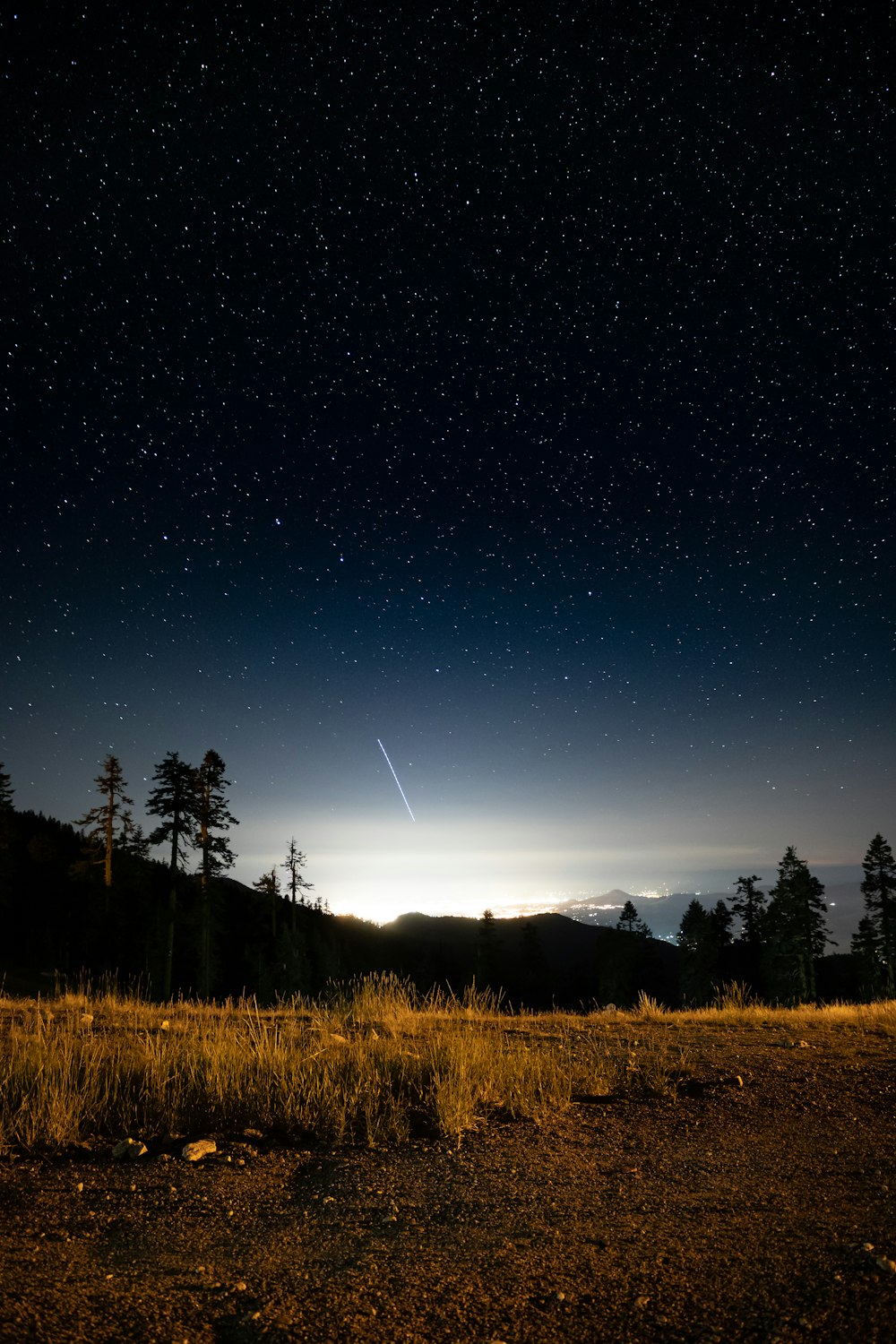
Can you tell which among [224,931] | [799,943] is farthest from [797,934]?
[224,931]

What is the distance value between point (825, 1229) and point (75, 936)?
2424 inches

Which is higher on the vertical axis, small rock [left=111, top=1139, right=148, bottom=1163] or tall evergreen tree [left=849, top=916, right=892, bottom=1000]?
small rock [left=111, top=1139, right=148, bottom=1163]

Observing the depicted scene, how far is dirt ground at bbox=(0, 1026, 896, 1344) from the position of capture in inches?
123

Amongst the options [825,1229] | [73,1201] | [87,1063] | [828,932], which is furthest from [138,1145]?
[828,932]

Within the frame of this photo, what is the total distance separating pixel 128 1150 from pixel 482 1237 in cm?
285

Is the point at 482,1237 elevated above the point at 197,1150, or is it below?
above

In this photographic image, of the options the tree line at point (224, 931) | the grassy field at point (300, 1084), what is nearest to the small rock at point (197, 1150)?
the grassy field at point (300, 1084)

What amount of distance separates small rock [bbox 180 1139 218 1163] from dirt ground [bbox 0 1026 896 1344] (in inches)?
3.5

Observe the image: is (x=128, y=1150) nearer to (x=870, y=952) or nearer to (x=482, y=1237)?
(x=482, y=1237)

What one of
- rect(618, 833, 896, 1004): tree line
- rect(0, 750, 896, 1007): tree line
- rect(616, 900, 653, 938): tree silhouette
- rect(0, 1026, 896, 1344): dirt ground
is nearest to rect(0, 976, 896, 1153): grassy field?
rect(0, 1026, 896, 1344): dirt ground

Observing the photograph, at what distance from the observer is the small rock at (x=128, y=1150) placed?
541cm

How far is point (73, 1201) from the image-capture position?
456 centimetres

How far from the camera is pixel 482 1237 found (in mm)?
3994

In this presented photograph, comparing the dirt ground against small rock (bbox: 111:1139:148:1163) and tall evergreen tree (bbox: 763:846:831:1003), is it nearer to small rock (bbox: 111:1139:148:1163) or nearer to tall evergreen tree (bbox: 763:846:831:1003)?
small rock (bbox: 111:1139:148:1163)
